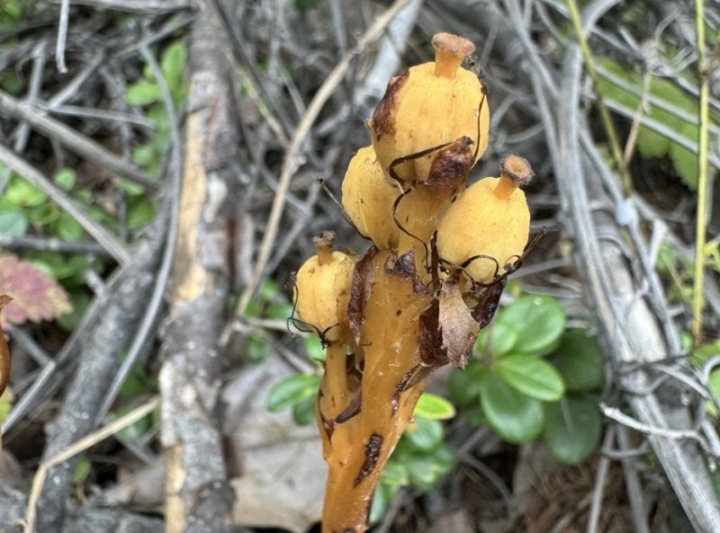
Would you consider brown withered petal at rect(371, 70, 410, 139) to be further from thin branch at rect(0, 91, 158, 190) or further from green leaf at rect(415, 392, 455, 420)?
thin branch at rect(0, 91, 158, 190)

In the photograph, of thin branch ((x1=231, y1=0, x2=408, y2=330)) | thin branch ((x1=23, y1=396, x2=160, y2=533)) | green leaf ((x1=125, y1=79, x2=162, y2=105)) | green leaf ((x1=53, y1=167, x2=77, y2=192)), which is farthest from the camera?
green leaf ((x1=125, y1=79, x2=162, y2=105))

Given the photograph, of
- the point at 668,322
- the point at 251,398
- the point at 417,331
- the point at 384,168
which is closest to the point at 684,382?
the point at 668,322

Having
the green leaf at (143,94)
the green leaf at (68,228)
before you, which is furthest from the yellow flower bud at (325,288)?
the green leaf at (143,94)

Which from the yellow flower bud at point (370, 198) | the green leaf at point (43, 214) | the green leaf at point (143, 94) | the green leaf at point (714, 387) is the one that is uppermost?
the yellow flower bud at point (370, 198)

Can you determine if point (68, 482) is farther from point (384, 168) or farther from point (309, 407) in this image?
point (384, 168)

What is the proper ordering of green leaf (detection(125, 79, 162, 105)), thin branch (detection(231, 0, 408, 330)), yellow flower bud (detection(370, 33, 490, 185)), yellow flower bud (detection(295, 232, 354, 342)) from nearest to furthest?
yellow flower bud (detection(370, 33, 490, 185)) → yellow flower bud (detection(295, 232, 354, 342)) → thin branch (detection(231, 0, 408, 330)) → green leaf (detection(125, 79, 162, 105))

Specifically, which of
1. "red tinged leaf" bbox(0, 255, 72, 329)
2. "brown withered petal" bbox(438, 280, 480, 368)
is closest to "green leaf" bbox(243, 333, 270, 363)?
"red tinged leaf" bbox(0, 255, 72, 329)

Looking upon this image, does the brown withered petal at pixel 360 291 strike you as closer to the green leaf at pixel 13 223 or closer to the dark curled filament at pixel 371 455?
the dark curled filament at pixel 371 455
